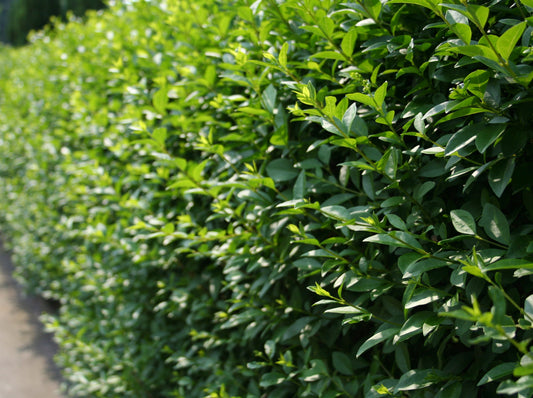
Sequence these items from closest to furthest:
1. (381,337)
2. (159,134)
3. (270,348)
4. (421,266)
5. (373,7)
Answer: (421,266), (381,337), (373,7), (270,348), (159,134)

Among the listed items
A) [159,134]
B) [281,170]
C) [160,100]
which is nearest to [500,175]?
[281,170]

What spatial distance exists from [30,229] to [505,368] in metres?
5.44

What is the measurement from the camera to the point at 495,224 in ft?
4.11

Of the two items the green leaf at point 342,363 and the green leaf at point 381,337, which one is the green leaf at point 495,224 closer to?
the green leaf at point 381,337

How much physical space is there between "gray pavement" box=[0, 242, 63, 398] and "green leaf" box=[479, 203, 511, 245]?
4.26m

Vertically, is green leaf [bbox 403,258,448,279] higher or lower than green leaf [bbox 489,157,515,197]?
lower

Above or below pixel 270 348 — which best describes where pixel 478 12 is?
above

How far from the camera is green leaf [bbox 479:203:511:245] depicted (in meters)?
1.24

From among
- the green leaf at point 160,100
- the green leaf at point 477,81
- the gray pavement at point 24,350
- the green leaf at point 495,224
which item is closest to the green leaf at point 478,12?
the green leaf at point 477,81

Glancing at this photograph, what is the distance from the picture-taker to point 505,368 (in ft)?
3.71

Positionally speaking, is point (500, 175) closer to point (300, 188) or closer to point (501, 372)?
point (501, 372)

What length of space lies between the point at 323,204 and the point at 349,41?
56cm

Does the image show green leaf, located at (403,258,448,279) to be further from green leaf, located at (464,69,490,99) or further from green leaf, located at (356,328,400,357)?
green leaf, located at (464,69,490,99)

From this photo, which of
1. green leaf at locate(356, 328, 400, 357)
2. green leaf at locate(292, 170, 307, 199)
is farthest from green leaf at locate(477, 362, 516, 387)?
green leaf at locate(292, 170, 307, 199)
